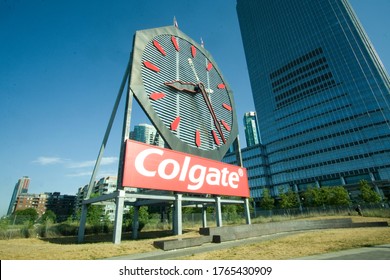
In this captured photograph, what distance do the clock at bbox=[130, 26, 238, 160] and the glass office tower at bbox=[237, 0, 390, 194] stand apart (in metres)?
67.3

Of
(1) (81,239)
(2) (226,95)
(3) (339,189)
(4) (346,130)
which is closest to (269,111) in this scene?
(4) (346,130)

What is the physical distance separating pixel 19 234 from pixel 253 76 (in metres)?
121

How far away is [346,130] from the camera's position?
74.5m

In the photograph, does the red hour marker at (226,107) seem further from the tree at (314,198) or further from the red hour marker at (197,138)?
the tree at (314,198)

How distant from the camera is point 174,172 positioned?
17.0 metres

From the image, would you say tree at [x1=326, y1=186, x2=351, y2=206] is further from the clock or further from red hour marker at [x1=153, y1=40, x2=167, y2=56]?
red hour marker at [x1=153, y1=40, x2=167, y2=56]

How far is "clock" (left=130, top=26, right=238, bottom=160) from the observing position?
1775 centimetres

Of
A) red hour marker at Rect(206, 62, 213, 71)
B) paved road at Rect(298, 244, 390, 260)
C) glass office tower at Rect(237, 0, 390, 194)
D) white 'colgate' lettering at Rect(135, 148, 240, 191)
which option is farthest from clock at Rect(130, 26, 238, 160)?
glass office tower at Rect(237, 0, 390, 194)

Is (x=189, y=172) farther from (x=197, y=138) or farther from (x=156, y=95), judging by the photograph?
(x=156, y=95)

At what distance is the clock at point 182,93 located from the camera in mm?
17750

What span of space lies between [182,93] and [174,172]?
320 inches

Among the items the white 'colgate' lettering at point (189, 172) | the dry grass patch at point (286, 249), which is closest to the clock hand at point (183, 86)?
the white 'colgate' lettering at point (189, 172)

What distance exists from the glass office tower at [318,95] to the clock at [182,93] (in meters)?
67.3

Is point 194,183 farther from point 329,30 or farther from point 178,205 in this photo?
point 329,30
